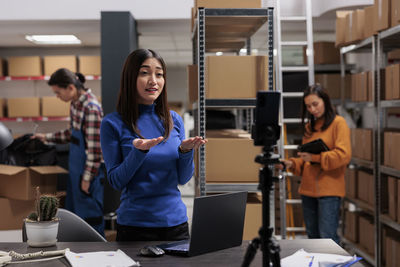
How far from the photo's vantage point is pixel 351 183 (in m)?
4.26

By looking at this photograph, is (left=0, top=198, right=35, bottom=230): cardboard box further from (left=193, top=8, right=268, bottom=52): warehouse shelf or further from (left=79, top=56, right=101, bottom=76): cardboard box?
(left=79, top=56, right=101, bottom=76): cardboard box

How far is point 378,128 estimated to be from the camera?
3.60 m

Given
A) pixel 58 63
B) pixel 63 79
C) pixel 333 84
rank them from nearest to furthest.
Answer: pixel 63 79 → pixel 333 84 → pixel 58 63

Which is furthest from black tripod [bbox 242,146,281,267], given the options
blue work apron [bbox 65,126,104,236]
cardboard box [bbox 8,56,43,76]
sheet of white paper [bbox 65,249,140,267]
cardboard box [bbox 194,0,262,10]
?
cardboard box [bbox 8,56,43,76]

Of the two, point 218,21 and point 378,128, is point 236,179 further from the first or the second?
point 378,128

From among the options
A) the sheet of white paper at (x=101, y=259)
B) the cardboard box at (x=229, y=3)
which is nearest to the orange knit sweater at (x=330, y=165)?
the cardboard box at (x=229, y=3)

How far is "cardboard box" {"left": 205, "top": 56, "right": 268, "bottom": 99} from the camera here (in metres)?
2.77

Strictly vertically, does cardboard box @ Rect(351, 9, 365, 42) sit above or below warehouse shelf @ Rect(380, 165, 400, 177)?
above

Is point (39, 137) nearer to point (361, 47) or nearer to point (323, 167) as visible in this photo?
point (323, 167)

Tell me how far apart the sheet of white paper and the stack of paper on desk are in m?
0.54

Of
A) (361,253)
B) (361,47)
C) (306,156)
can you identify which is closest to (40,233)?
(306,156)

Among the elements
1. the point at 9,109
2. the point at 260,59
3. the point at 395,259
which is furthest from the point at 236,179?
the point at 9,109

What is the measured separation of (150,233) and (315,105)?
194cm

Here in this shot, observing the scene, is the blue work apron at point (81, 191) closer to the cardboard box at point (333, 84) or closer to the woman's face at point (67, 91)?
the woman's face at point (67, 91)
